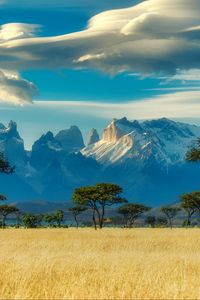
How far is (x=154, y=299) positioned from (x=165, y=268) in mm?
7354

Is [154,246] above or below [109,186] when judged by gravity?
below

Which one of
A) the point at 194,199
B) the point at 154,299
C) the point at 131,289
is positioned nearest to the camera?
the point at 154,299

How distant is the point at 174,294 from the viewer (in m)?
11.7

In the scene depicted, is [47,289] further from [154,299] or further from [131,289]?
[154,299]

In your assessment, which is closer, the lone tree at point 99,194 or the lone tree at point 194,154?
the lone tree at point 194,154

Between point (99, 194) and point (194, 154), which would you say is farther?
point (99, 194)

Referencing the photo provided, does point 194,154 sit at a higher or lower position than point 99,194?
lower

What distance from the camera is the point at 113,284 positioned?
13773 mm

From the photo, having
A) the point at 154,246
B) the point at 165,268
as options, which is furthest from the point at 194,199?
the point at 165,268

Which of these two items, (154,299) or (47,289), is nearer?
(154,299)

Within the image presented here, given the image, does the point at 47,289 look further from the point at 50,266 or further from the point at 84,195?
the point at 84,195

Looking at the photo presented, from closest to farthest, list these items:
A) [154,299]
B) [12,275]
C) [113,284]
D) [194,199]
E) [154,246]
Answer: [154,299] → [113,284] → [12,275] → [154,246] → [194,199]

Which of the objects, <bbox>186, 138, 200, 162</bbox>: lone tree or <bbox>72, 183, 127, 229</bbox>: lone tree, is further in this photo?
<bbox>72, 183, 127, 229</bbox>: lone tree

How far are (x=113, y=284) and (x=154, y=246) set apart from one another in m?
26.7
